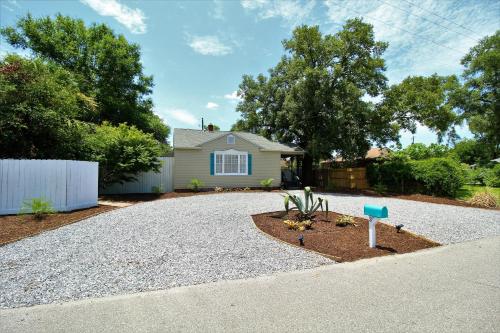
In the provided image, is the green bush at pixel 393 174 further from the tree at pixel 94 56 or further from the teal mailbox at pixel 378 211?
the tree at pixel 94 56

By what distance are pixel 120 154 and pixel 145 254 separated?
9.02m

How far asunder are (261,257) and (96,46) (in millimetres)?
26754

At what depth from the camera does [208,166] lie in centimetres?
1681

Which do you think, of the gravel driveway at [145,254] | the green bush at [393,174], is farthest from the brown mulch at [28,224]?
the green bush at [393,174]

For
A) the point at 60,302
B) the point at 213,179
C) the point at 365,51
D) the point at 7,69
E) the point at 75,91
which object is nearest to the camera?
the point at 60,302

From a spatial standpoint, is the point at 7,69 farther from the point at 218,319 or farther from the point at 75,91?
the point at 218,319

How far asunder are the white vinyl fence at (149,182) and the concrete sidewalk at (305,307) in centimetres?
1225

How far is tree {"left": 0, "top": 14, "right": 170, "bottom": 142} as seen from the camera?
23203 millimetres

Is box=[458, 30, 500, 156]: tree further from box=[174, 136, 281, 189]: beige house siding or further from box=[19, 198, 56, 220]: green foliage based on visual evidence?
box=[19, 198, 56, 220]: green foliage

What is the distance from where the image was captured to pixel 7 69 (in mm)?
10125

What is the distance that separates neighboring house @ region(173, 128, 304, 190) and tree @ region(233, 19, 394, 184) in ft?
11.2

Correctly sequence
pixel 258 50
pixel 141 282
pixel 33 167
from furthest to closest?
pixel 258 50 < pixel 33 167 < pixel 141 282

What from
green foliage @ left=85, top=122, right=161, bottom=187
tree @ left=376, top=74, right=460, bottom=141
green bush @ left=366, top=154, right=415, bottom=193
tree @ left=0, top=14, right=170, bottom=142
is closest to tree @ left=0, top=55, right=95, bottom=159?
green foliage @ left=85, top=122, right=161, bottom=187

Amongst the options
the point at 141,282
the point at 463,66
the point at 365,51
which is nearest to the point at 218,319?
the point at 141,282
